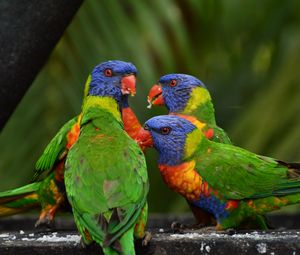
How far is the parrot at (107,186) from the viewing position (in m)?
2.20

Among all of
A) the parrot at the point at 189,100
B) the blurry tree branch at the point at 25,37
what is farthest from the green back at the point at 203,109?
the blurry tree branch at the point at 25,37

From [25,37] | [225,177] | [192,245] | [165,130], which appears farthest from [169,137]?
[192,245]

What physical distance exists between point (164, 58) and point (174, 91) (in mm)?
1194

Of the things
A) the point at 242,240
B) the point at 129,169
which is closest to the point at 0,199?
the point at 129,169

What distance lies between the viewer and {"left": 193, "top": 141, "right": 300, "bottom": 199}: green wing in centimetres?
273

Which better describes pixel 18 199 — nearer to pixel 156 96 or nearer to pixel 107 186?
pixel 156 96

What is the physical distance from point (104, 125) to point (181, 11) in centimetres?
199

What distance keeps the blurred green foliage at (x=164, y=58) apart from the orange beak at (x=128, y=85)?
1.29 m

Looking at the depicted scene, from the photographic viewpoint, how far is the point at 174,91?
3336 mm

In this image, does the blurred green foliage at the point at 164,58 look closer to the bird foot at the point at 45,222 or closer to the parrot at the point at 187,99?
the parrot at the point at 187,99

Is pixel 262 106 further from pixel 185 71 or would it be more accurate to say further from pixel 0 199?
pixel 0 199

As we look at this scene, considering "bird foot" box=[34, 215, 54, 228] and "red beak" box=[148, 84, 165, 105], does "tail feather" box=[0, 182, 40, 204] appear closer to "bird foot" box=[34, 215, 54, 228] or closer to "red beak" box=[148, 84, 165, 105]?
"bird foot" box=[34, 215, 54, 228]

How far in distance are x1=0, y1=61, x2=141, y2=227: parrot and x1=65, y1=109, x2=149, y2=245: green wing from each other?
1.25 ft

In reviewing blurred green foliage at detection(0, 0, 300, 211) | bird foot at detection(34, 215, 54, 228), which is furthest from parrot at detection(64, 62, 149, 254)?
blurred green foliage at detection(0, 0, 300, 211)
